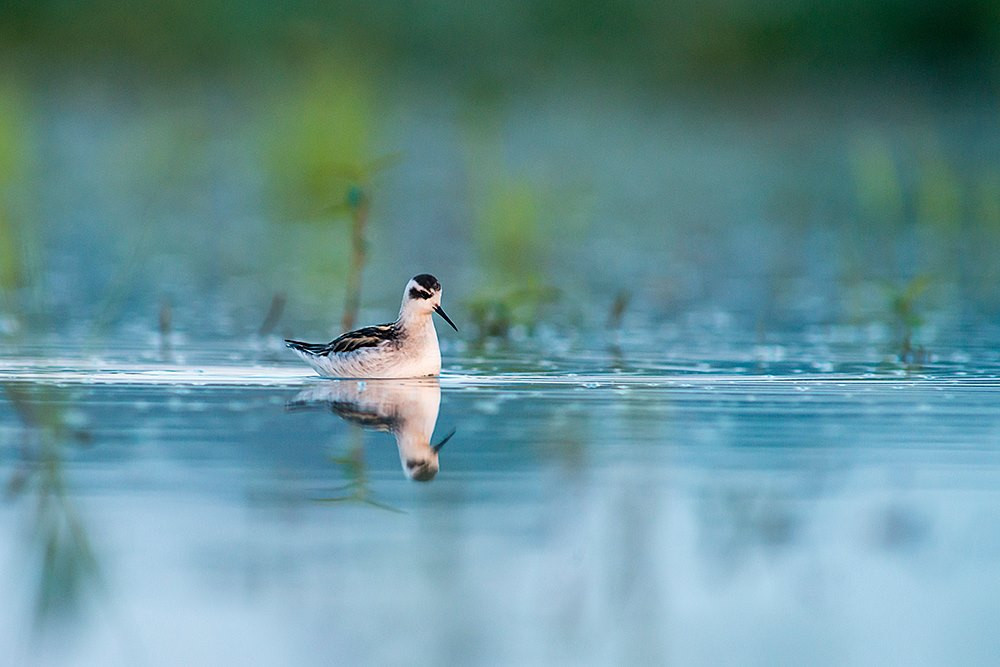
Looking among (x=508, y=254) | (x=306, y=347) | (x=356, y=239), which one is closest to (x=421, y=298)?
(x=306, y=347)

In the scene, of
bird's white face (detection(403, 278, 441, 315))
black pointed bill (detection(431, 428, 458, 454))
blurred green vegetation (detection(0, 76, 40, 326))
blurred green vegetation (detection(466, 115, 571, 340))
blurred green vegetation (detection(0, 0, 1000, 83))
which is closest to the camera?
black pointed bill (detection(431, 428, 458, 454))

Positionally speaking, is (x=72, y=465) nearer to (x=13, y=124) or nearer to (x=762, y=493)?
(x=762, y=493)

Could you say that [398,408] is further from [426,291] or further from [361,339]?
[426,291]

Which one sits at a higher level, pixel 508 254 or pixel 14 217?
pixel 14 217

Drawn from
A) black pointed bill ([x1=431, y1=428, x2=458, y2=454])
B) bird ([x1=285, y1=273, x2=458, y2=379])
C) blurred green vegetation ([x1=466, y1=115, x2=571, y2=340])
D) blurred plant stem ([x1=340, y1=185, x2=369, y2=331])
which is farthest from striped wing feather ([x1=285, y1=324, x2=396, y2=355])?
black pointed bill ([x1=431, y1=428, x2=458, y2=454])

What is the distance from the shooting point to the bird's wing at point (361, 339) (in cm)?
884

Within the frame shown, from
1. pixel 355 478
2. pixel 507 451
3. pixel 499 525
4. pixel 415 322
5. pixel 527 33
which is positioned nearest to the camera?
pixel 499 525

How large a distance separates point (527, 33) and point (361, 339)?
20243 millimetres

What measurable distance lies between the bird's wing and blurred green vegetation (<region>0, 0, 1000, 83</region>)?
1783 cm

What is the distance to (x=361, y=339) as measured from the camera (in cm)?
887

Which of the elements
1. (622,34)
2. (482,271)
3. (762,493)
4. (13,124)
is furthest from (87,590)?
(622,34)

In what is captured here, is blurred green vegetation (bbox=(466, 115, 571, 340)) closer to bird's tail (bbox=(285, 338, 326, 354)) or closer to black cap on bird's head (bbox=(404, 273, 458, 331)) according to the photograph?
black cap on bird's head (bbox=(404, 273, 458, 331))

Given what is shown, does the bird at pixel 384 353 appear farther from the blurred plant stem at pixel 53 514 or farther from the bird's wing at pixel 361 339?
the blurred plant stem at pixel 53 514

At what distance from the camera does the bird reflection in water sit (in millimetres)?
6422
